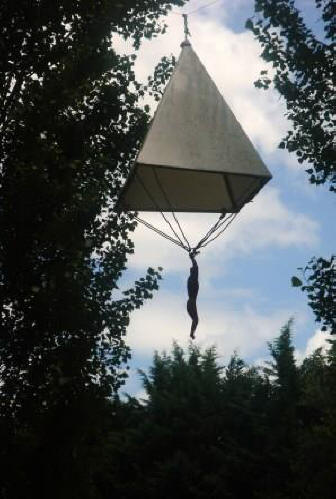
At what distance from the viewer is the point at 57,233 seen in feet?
36.1

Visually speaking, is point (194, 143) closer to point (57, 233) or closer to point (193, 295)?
point (193, 295)

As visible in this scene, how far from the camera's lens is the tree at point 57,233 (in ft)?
35.0

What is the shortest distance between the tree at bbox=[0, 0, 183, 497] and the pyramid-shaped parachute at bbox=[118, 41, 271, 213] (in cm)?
378

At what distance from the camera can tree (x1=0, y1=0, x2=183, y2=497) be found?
1067 cm

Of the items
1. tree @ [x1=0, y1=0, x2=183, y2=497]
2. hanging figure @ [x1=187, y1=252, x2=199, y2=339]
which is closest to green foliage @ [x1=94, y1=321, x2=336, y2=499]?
tree @ [x1=0, y1=0, x2=183, y2=497]

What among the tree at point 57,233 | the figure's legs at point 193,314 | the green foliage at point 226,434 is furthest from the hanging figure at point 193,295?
the green foliage at point 226,434

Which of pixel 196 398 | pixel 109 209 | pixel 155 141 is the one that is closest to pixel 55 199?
pixel 109 209

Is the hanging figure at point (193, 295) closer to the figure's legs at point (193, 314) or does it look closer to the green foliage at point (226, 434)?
the figure's legs at point (193, 314)

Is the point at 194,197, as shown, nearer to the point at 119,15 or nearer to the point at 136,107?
the point at 136,107

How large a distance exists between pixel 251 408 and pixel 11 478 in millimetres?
17631

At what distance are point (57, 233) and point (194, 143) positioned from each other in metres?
5.11

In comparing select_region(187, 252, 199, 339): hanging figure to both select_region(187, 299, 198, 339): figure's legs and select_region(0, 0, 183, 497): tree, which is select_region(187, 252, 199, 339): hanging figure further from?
select_region(0, 0, 183, 497): tree

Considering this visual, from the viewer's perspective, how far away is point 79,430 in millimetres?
10766

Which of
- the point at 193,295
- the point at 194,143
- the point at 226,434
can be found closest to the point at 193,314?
the point at 193,295
